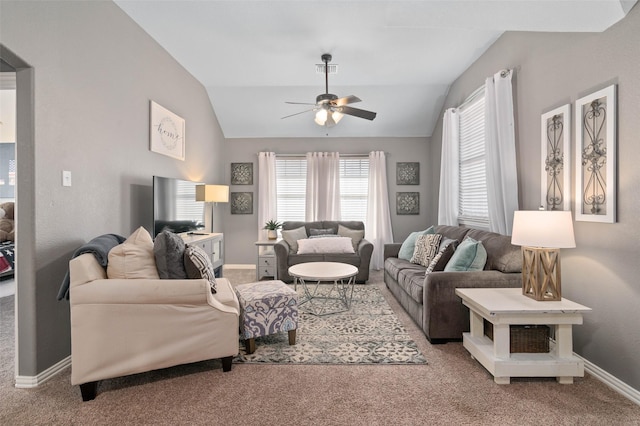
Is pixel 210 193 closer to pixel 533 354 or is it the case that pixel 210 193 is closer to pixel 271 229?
pixel 271 229

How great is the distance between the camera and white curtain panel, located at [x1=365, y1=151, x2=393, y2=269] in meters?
5.95

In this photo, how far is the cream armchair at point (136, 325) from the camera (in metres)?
1.97

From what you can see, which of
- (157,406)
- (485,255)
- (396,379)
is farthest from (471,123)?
(157,406)

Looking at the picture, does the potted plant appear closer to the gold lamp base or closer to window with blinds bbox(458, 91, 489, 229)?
window with blinds bbox(458, 91, 489, 229)

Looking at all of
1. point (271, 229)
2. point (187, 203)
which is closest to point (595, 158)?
point (187, 203)

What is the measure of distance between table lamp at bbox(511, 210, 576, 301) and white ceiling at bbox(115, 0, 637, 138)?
1.26 metres

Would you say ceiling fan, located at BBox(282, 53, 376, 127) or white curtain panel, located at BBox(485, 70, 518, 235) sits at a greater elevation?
ceiling fan, located at BBox(282, 53, 376, 127)

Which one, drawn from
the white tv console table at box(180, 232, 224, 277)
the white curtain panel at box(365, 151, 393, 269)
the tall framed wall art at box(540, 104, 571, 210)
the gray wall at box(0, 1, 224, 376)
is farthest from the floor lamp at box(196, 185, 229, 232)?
the tall framed wall art at box(540, 104, 571, 210)

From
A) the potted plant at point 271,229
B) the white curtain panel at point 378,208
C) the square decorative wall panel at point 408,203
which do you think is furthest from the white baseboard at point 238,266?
the square decorative wall panel at point 408,203

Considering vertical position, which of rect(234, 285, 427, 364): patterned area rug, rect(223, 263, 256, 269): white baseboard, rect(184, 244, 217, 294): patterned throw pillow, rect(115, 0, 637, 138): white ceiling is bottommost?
rect(234, 285, 427, 364): patterned area rug

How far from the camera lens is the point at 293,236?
5.21m

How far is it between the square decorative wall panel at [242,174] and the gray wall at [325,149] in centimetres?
7

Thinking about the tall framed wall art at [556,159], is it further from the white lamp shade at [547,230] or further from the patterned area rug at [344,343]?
the patterned area rug at [344,343]

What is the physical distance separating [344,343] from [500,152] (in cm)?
241
